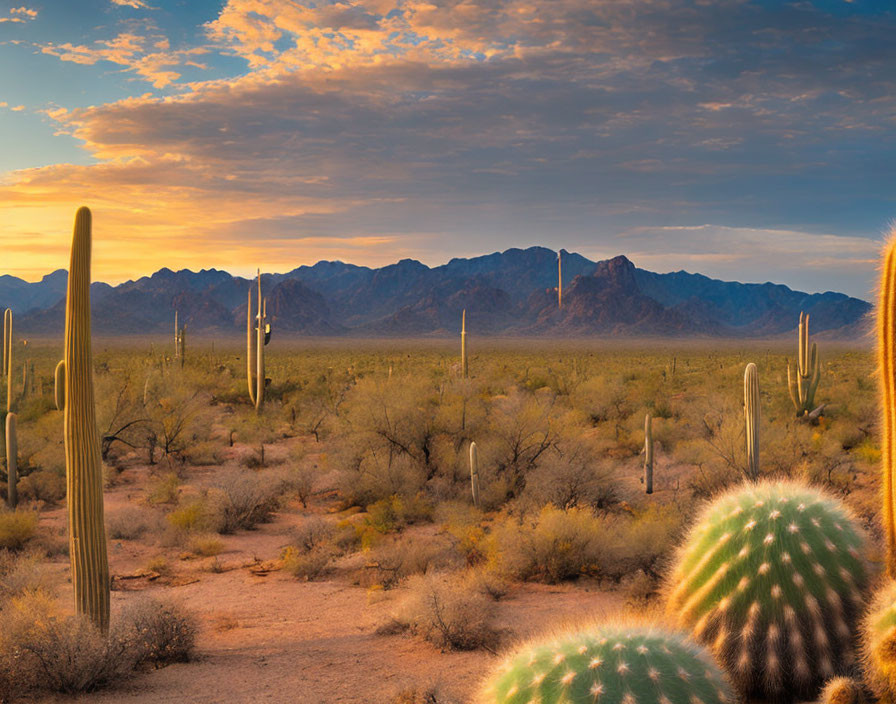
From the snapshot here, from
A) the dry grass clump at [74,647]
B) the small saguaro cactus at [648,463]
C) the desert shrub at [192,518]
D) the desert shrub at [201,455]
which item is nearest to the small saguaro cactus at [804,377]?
the small saguaro cactus at [648,463]

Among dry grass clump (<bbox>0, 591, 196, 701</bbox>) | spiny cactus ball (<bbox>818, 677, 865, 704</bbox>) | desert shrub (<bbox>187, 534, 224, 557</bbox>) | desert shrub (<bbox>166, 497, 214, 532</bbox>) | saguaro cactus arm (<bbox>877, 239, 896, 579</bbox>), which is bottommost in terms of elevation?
desert shrub (<bbox>187, 534, 224, 557</bbox>)

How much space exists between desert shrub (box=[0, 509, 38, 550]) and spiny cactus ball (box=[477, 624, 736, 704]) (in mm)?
11621

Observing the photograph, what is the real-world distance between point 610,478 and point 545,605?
238 inches

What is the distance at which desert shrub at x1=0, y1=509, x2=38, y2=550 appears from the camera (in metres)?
13.5

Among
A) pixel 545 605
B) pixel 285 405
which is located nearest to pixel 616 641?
pixel 545 605

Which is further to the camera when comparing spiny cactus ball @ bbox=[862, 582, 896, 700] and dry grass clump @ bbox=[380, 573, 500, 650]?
dry grass clump @ bbox=[380, 573, 500, 650]

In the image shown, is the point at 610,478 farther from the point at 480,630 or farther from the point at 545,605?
the point at 480,630

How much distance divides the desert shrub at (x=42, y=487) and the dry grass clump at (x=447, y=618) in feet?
35.7

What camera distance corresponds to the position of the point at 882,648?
4.53m

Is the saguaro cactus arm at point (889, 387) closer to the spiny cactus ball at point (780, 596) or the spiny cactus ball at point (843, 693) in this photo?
the spiny cactus ball at point (780, 596)

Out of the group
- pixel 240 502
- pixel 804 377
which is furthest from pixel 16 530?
pixel 804 377

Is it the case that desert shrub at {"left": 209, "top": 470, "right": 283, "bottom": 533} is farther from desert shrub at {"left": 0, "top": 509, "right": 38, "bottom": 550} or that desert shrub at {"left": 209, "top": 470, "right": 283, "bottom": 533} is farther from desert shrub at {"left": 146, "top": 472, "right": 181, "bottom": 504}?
desert shrub at {"left": 0, "top": 509, "right": 38, "bottom": 550}

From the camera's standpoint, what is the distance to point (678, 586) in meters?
5.99

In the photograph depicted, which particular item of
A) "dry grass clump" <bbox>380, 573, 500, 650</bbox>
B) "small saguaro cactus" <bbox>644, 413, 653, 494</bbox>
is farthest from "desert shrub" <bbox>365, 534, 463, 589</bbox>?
"small saguaro cactus" <bbox>644, 413, 653, 494</bbox>
